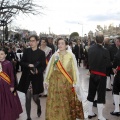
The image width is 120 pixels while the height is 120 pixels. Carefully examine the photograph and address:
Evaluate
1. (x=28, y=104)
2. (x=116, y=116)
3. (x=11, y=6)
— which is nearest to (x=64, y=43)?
(x=28, y=104)

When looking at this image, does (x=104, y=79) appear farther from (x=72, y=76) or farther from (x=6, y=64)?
(x=6, y=64)

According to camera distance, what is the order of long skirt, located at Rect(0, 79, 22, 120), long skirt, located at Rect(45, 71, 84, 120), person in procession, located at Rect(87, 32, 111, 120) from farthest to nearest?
person in procession, located at Rect(87, 32, 111, 120) < long skirt, located at Rect(0, 79, 22, 120) < long skirt, located at Rect(45, 71, 84, 120)

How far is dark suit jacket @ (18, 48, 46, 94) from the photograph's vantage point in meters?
5.59

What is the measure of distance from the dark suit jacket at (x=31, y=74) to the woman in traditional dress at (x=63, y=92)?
0.46 metres

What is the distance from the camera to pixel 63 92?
5055mm

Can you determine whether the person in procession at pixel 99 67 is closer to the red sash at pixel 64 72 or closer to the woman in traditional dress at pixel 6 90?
the red sash at pixel 64 72

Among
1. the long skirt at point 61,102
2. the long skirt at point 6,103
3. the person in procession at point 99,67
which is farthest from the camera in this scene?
the person in procession at point 99,67

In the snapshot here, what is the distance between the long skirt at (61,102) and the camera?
5.02 metres

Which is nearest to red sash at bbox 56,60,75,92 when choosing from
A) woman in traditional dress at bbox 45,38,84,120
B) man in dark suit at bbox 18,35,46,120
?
woman in traditional dress at bbox 45,38,84,120

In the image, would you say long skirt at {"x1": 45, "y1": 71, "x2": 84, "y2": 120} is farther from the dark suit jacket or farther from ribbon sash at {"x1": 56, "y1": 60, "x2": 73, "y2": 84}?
the dark suit jacket

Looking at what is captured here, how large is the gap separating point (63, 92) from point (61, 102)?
0.19 m

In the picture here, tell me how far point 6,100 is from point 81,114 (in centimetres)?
144

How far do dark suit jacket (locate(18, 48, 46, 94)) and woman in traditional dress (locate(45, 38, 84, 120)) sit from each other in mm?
455

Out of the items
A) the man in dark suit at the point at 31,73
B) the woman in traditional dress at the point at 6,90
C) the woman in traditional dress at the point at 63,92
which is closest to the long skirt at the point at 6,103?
the woman in traditional dress at the point at 6,90
